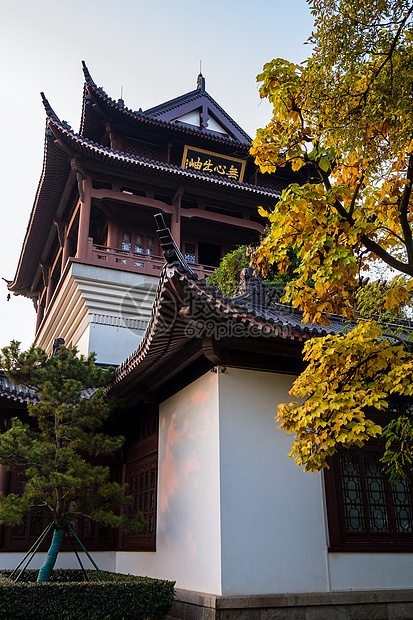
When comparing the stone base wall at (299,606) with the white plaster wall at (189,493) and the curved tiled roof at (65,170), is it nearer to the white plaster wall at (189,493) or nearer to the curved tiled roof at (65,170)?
the white plaster wall at (189,493)

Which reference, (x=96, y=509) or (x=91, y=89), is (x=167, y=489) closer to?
(x=96, y=509)

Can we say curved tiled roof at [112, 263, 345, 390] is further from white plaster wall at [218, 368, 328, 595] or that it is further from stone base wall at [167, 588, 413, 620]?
stone base wall at [167, 588, 413, 620]

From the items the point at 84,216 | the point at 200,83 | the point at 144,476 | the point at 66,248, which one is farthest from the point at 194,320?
the point at 200,83

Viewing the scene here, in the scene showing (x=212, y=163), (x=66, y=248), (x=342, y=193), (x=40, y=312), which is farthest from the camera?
(x=40, y=312)

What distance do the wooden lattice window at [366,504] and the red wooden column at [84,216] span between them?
7608 millimetres

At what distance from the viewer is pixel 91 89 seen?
570 inches

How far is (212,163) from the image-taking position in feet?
51.7

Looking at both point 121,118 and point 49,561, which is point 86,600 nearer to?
point 49,561

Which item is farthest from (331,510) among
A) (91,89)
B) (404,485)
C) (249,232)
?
(91,89)

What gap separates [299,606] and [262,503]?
3.76 ft

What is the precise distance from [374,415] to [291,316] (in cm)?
175

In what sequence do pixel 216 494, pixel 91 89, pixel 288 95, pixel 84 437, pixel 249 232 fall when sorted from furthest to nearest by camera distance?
pixel 249 232 → pixel 91 89 → pixel 84 437 → pixel 216 494 → pixel 288 95

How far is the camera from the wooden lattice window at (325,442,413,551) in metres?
7.09

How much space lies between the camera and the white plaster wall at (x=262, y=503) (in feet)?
21.4
